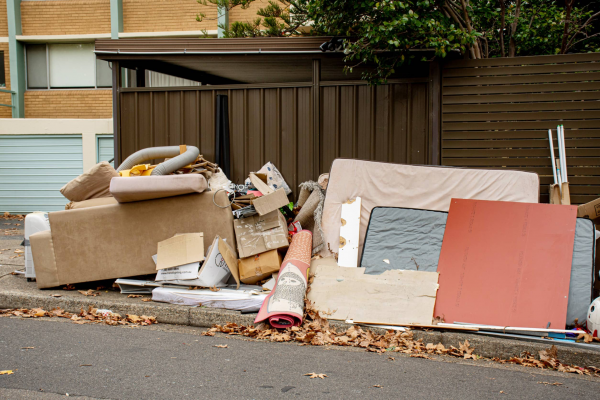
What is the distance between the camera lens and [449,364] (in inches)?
150

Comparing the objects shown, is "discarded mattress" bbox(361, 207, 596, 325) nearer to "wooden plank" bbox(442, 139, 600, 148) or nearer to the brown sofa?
"wooden plank" bbox(442, 139, 600, 148)

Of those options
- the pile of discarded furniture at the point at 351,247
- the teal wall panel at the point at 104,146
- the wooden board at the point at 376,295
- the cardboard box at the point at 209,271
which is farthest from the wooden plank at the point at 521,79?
the teal wall panel at the point at 104,146

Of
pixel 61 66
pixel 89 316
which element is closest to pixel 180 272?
pixel 89 316

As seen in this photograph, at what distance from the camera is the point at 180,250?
5.18 m

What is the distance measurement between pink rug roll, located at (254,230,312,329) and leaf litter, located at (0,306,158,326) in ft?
4.03

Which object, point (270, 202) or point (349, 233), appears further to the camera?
point (349, 233)

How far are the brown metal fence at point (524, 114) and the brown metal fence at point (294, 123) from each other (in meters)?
0.35

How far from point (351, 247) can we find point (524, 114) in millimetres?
2934

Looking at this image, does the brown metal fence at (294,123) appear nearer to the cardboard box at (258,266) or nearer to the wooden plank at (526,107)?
the wooden plank at (526,107)

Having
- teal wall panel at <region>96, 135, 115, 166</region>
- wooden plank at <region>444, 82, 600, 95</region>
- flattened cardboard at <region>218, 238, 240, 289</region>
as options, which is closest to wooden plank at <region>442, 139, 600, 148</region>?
wooden plank at <region>444, 82, 600, 95</region>

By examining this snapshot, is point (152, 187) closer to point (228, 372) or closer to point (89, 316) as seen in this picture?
point (89, 316)

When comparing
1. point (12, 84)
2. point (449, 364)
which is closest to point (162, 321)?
point (449, 364)

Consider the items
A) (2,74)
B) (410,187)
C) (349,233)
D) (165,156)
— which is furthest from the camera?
(2,74)

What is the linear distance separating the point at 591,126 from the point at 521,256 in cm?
237
